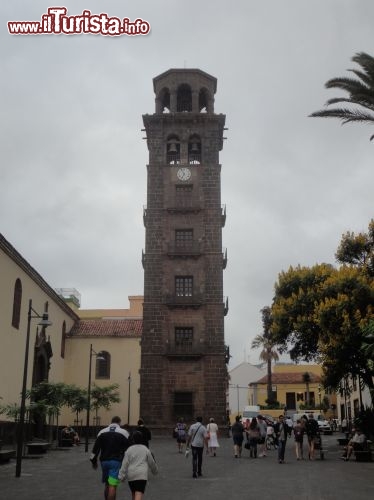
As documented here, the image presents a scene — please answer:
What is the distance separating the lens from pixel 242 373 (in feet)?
310

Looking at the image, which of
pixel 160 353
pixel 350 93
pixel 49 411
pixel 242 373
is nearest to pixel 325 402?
pixel 242 373

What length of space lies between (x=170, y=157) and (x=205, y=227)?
5.81 m

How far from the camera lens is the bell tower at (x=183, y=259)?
3766cm

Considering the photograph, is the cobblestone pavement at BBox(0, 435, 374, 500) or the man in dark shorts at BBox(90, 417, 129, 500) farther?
the cobblestone pavement at BBox(0, 435, 374, 500)

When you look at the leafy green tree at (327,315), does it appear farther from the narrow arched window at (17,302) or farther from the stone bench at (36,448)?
the narrow arched window at (17,302)

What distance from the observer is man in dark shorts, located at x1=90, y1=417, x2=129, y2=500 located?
396 inches

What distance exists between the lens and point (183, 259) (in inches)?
1561

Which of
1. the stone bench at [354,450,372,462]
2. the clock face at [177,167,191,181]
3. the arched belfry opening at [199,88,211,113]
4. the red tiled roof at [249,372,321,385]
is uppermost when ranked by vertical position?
the arched belfry opening at [199,88,211,113]

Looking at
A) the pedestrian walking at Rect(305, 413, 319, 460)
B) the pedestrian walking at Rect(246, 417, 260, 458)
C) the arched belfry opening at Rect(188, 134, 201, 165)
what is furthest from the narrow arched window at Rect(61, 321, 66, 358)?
Answer: the pedestrian walking at Rect(305, 413, 319, 460)

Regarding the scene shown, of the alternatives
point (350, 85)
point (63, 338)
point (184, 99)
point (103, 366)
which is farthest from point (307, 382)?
point (350, 85)

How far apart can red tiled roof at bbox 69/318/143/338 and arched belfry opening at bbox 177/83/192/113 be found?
16532 millimetres

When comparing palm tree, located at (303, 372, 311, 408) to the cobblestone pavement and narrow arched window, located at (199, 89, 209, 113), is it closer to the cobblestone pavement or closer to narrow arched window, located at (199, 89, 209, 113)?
narrow arched window, located at (199, 89, 209, 113)

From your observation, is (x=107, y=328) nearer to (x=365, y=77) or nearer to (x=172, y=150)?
(x=172, y=150)

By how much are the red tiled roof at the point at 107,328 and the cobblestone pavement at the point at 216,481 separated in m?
23.3
